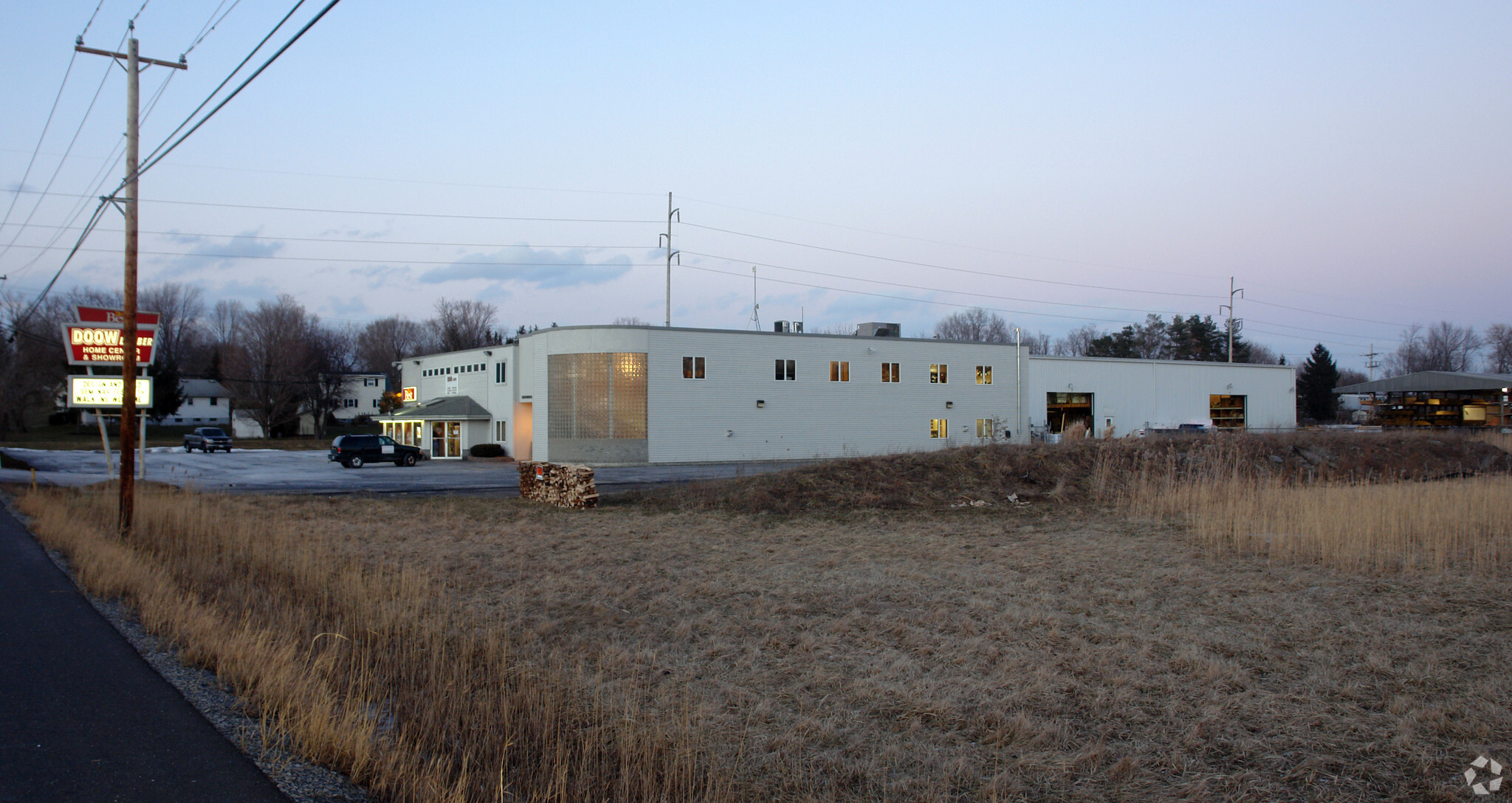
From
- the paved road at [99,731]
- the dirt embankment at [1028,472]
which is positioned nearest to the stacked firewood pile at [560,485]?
the dirt embankment at [1028,472]

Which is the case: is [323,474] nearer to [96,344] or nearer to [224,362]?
[96,344]

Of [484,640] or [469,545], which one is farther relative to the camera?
[469,545]

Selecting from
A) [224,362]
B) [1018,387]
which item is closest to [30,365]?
[224,362]

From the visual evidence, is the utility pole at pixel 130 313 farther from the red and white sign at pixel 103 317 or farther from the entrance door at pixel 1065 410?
the entrance door at pixel 1065 410

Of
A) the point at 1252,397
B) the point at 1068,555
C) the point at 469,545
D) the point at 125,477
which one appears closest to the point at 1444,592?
the point at 1068,555

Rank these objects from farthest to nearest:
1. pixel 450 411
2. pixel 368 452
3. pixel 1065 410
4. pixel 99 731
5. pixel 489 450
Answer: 1. pixel 1065 410
2. pixel 450 411
3. pixel 489 450
4. pixel 368 452
5. pixel 99 731

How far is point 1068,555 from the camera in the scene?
504 inches

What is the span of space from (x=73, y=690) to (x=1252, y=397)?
62.9m

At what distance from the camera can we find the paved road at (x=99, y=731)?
14.9ft

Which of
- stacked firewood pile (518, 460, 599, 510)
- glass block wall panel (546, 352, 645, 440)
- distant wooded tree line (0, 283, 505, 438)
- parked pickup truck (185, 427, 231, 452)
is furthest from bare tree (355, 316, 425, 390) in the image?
stacked firewood pile (518, 460, 599, 510)

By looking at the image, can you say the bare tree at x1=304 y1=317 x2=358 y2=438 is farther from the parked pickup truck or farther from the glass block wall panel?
the glass block wall panel

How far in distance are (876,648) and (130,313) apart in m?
14.8

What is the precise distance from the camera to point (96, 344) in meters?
24.8

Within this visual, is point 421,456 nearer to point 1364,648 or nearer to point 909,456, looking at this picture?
point 909,456
